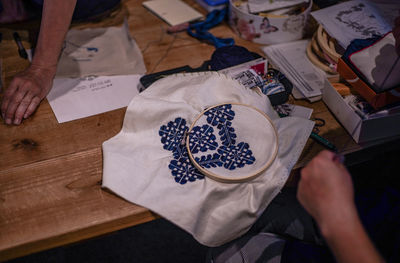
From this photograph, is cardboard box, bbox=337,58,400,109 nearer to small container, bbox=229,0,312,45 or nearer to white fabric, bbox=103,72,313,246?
white fabric, bbox=103,72,313,246

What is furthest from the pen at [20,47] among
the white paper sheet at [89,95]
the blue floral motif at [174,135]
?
the blue floral motif at [174,135]

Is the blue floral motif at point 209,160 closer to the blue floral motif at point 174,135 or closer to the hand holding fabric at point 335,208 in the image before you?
the blue floral motif at point 174,135

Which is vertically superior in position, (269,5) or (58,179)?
(269,5)

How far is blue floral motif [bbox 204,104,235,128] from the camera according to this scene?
2.76 feet

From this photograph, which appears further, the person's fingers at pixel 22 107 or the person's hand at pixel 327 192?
the person's fingers at pixel 22 107

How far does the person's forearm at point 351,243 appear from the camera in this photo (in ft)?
1.92

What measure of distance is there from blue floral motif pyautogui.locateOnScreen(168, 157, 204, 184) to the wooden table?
10 centimetres

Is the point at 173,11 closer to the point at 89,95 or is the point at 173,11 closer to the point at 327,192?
the point at 89,95

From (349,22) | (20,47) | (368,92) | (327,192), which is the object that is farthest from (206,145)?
(20,47)

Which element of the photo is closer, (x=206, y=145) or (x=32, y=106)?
(x=206, y=145)

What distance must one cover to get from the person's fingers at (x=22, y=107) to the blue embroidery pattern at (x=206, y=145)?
38cm

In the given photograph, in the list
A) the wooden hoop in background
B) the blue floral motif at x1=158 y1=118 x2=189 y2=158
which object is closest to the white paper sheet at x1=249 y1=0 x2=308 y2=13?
the wooden hoop in background

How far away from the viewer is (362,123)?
83 centimetres

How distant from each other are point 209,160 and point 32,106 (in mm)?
518
